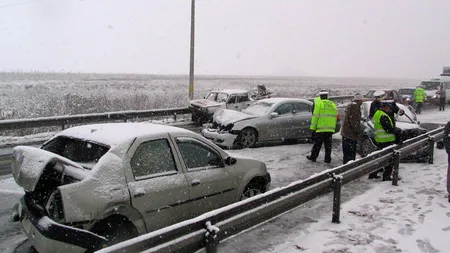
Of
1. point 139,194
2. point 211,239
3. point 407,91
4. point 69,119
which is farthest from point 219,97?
point 407,91

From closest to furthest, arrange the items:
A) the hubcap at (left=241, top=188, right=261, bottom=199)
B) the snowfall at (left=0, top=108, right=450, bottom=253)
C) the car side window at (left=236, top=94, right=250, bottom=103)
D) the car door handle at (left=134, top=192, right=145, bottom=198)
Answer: the car door handle at (left=134, top=192, right=145, bottom=198) → the snowfall at (left=0, top=108, right=450, bottom=253) → the hubcap at (left=241, top=188, right=261, bottom=199) → the car side window at (left=236, top=94, right=250, bottom=103)

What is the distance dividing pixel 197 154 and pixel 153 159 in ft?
2.65

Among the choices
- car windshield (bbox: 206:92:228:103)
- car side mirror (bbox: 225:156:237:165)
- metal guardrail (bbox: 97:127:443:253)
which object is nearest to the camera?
metal guardrail (bbox: 97:127:443:253)

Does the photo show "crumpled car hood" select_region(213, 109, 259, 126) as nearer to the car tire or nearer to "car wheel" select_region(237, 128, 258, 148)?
"car wheel" select_region(237, 128, 258, 148)

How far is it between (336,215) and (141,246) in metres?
3.63

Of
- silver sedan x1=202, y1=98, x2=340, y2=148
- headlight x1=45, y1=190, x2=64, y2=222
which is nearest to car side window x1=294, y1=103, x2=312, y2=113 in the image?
silver sedan x1=202, y1=98, x2=340, y2=148

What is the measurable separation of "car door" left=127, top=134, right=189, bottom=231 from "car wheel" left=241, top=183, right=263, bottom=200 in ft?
4.44

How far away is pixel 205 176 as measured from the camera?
17.3 ft

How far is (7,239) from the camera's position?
5.14 metres

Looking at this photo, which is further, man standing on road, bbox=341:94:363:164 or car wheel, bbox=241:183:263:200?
man standing on road, bbox=341:94:363:164

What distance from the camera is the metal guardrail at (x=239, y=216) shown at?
10.8 feet

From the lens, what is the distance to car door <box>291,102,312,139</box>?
12602 mm

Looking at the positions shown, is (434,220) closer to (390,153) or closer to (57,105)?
(390,153)

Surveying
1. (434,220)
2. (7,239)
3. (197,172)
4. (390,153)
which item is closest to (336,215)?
(434,220)
